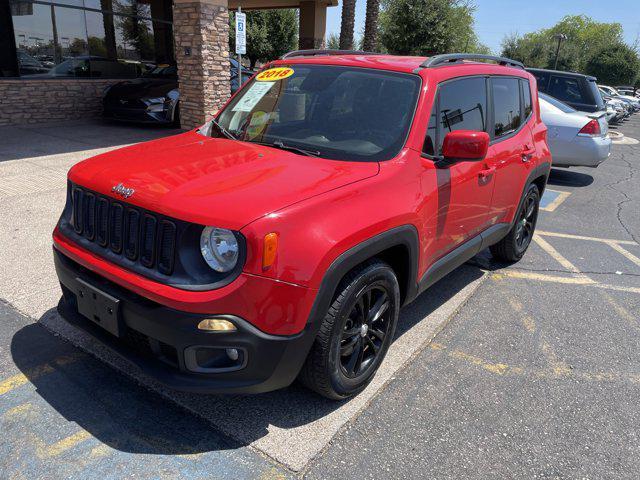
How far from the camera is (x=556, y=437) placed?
273 cm

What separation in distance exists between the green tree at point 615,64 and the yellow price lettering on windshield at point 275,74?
63.1 m

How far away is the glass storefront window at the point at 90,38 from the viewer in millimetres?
11453

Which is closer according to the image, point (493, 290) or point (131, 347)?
point (131, 347)

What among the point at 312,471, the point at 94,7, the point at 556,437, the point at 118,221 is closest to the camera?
the point at 312,471

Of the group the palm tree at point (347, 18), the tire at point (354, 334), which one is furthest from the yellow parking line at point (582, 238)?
the palm tree at point (347, 18)

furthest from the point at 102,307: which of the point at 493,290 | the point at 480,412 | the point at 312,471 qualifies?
the point at 493,290

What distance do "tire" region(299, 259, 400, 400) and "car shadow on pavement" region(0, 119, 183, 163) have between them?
731 centimetres

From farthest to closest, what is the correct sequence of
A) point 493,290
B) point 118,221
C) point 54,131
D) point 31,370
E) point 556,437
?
point 54,131, point 493,290, point 31,370, point 556,437, point 118,221

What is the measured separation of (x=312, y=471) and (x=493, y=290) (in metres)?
2.72

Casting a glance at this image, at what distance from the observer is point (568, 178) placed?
976cm

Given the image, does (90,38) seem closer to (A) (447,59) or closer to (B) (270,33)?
(A) (447,59)

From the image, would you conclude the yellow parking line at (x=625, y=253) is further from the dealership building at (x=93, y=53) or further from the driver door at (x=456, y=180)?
the dealership building at (x=93, y=53)

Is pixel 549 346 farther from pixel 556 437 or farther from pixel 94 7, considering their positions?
pixel 94 7

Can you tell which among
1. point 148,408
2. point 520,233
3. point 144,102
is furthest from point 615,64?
point 148,408
